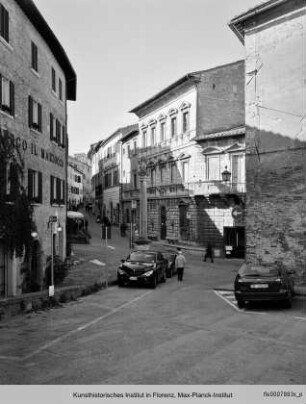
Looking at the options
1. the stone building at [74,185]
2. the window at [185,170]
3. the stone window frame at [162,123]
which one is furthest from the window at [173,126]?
the stone building at [74,185]

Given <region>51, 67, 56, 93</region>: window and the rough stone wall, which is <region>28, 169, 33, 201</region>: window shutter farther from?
the rough stone wall

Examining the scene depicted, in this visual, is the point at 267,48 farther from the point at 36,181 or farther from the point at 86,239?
the point at 86,239

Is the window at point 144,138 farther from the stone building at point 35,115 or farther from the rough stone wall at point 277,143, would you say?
the rough stone wall at point 277,143

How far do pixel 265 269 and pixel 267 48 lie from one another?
10.8 meters

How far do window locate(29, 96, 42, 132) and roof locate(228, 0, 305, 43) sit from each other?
31.3 feet

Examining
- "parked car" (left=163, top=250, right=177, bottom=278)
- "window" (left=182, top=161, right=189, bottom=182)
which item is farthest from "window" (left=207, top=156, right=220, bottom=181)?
"parked car" (left=163, top=250, right=177, bottom=278)

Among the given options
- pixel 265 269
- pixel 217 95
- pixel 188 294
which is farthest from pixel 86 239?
pixel 265 269

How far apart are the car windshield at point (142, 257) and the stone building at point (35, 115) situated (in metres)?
3.87

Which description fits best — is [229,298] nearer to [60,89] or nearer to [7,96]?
[7,96]

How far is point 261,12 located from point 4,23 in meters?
11.5

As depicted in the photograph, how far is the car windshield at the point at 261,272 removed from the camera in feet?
52.1

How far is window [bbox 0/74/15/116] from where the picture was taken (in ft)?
54.0

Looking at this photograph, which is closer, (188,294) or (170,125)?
(188,294)

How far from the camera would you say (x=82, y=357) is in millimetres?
9312
